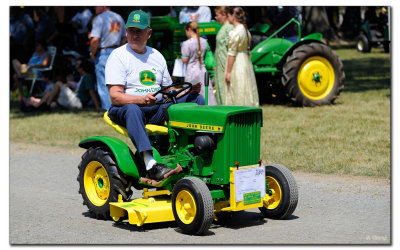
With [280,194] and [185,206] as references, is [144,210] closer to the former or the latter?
[185,206]

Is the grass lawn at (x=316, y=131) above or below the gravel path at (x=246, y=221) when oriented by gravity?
above

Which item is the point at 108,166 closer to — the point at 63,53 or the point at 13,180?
the point at 13,180

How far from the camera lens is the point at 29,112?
15719 mm

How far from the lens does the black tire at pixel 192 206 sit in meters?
5.63

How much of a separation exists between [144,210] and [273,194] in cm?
125

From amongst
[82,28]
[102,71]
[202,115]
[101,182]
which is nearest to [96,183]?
[101,182]

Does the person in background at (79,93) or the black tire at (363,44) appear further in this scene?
the black tire at (363,44)

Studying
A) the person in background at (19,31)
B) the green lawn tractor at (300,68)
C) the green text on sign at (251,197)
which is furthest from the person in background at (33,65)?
the green text on sign at (251,197)

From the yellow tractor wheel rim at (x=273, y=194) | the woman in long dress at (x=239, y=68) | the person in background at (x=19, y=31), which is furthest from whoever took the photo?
the person in background at (x=19, y=31)

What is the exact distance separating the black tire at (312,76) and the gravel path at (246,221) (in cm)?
558

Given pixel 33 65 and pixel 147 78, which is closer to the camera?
pixel 147 78

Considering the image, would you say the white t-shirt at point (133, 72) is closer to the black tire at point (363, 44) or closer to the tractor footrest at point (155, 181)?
the tractor footrest at point (155, 181)

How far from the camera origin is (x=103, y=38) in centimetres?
1273

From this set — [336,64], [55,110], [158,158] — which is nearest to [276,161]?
[158,158]
